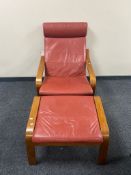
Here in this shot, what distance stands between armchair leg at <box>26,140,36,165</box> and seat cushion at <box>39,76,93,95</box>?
63cm

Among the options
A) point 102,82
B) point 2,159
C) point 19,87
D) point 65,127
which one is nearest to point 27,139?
point 65,127

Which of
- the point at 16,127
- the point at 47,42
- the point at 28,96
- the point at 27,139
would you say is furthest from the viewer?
the point at 28,96

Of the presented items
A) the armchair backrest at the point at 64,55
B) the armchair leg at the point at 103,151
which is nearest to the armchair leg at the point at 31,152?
the armchair leg at the point at 103,151

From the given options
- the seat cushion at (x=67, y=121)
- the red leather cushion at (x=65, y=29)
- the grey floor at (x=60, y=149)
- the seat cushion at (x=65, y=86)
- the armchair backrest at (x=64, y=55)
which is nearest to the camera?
the seat cushion at (x=67, y=121)

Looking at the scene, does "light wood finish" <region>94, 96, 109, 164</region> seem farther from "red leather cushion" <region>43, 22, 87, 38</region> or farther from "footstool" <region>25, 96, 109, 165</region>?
"red leather cushion" <region>43, 22, 87, 38</region>

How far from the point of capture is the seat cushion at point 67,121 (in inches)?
60.1

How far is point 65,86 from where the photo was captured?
2168 mm

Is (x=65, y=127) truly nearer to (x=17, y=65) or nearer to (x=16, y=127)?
(x=16, y=127)

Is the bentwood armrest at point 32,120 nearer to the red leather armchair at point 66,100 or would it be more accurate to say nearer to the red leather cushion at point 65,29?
the red leather armchair at point 66,100

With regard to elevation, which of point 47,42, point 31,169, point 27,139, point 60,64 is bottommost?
point 31,169

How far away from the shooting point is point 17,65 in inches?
113

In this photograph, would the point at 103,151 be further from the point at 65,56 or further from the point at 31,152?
the point at 65,56

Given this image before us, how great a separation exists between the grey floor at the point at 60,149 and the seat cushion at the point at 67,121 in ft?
1.11

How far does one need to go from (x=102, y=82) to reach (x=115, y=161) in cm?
143
